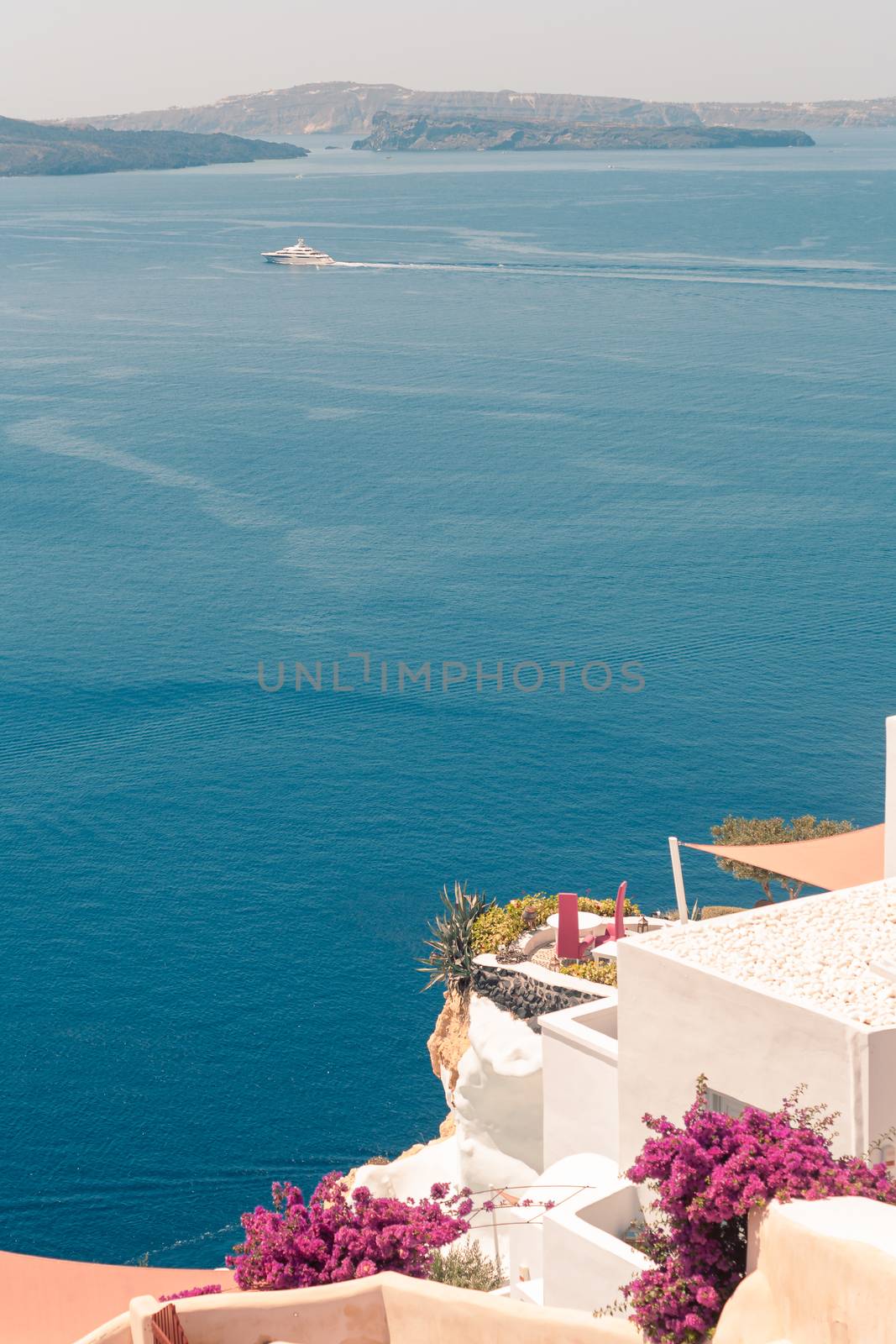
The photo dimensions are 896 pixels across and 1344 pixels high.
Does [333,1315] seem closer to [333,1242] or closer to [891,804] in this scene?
[333,1242]

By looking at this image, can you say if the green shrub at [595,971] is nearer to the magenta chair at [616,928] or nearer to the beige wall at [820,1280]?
the magenta chair at [616,928]

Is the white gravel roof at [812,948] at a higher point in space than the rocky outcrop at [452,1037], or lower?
higher

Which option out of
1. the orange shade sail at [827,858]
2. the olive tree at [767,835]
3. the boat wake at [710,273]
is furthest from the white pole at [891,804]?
the boat wake at [710,273]

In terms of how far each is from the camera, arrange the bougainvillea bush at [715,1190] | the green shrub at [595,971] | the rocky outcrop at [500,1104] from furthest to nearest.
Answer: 1. the green shrub at [595,971]
2. the rocky outcrop at [500,1104]
3. the bougainvillea bush at [715,1190]

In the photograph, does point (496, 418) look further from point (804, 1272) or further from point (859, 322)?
point (804, 1272)

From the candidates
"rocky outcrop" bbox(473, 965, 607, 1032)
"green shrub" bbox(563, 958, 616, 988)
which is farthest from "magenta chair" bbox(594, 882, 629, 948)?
"rocky outcrop" bbox(473, 965, 607, 1032)
